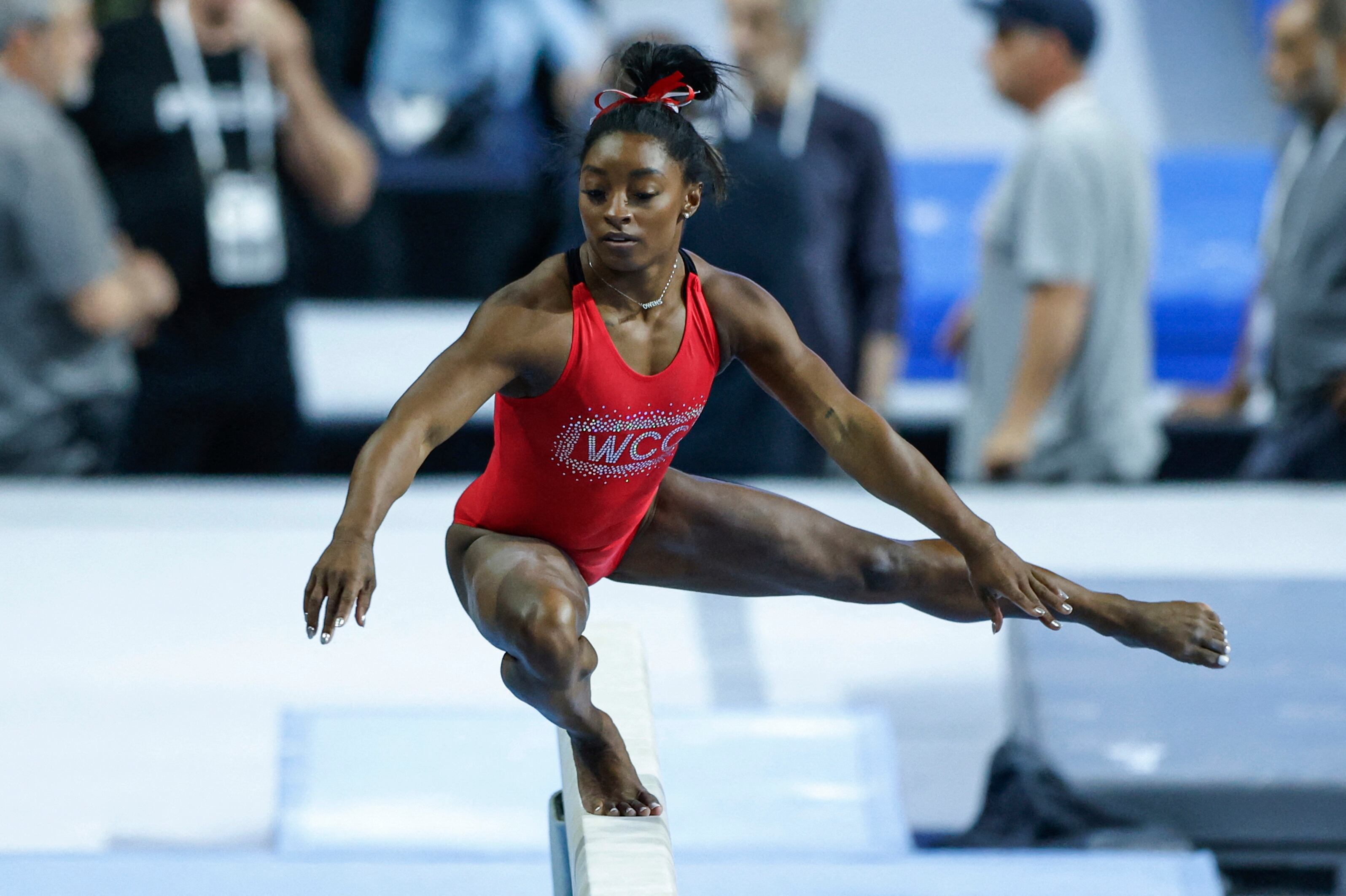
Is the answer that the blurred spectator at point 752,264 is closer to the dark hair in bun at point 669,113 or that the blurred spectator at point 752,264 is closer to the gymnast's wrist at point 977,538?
the dark hair in bun at point 669,113

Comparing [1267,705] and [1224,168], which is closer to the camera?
[1267,705]

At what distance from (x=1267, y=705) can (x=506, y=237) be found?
3.15 meters

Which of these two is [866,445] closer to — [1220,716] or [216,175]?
[1220,716]

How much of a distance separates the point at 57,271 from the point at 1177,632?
10.2 feet

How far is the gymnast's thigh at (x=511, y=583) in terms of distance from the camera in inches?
73.4

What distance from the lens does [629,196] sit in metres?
1.85

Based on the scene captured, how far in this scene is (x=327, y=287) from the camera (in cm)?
553

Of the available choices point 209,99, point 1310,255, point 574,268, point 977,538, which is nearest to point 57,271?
point 209,99

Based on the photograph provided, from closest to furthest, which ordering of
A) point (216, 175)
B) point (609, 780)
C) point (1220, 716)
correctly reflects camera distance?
point (609, 780) → point (1220, 716) → point (216, 175)

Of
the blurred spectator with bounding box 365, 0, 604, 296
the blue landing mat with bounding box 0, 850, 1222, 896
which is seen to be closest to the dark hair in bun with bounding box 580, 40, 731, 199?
the blue landing mat with bounding box 0, 850, 1222, 896

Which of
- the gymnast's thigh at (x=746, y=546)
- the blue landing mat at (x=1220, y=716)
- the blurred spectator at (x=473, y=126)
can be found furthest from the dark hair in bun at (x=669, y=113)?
the blurred spectator at (x=473, y=126)

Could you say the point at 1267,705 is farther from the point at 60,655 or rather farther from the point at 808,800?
the point at 60,655

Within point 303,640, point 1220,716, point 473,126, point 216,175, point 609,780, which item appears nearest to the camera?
point 609,780

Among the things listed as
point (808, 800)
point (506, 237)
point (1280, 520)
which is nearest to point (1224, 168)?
point (1280, 520)
